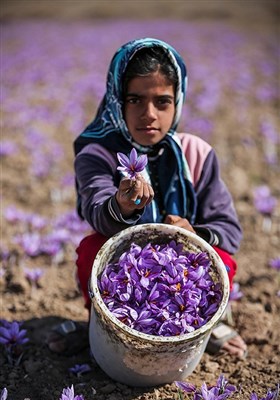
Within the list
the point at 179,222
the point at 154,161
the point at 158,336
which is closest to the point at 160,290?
the point at 158,336

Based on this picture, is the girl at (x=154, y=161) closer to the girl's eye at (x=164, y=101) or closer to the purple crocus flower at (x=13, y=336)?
the girl's eye at (x=164, y=101)

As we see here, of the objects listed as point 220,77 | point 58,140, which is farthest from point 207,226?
point 220,77

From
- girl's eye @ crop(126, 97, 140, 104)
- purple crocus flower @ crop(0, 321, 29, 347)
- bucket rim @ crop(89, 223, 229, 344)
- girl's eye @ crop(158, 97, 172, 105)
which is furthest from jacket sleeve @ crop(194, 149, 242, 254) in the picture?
purple crocus flower @ crop(0, 321, 29, 347)

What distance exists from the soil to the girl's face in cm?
119

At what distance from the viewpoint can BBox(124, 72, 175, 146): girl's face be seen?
2357 mm

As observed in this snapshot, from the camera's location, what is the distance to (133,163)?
1.97m

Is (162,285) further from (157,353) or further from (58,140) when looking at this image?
(58,140)

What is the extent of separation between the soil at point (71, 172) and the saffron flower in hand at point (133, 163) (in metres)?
0.99

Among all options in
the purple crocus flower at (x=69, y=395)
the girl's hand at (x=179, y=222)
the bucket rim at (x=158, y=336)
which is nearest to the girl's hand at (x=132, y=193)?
the bucket rim at (x=158, y=336)

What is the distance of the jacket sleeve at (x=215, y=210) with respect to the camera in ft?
8.01

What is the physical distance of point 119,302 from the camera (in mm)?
2023

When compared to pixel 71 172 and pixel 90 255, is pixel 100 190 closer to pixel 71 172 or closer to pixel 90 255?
pixel 90 255

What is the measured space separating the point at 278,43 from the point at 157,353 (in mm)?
14432

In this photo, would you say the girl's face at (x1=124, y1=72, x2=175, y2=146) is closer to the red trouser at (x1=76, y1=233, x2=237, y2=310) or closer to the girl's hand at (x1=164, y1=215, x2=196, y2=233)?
the girl's hand at (x1=164, y1=215, x2=196, y2=233)
